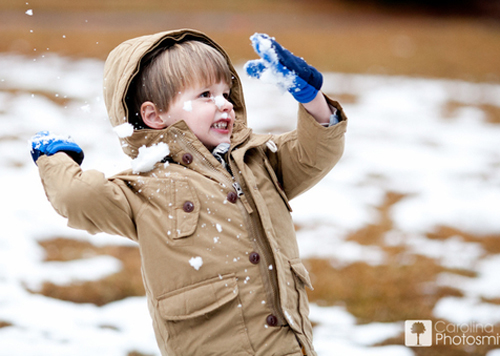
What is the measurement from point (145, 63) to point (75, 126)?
4156mm

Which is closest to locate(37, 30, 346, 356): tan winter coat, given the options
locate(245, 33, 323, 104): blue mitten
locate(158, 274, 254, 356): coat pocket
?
locate(158, 274, 254, 356): coat pocket

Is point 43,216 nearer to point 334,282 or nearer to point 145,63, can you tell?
point 334,282

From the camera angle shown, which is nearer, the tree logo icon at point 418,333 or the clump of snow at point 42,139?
the clump of snow at point 42,139

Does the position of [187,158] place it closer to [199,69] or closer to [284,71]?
[199,69]

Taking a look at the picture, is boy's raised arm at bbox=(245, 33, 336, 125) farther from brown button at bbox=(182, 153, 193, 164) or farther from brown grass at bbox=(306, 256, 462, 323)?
brown grass at bbox=(306, 256, 462, 323)

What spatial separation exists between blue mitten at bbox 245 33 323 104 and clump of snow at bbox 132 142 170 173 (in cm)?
36

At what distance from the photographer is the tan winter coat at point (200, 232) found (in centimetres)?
164

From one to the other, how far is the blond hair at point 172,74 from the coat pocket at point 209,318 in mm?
579

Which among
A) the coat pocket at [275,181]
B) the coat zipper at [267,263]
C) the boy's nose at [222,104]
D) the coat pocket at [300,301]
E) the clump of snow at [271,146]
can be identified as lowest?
the coat pocket at [300,301]

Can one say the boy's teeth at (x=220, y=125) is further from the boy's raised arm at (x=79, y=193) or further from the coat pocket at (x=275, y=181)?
the boy's raised arm at (x=79, y=193)

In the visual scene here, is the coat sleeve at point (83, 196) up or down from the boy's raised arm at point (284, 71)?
down

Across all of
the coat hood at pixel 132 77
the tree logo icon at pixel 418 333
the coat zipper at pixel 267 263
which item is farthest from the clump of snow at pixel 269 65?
the tree logo icon at pixel 418 333

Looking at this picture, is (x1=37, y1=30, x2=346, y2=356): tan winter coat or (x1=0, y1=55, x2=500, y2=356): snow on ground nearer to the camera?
(x1=37, y1=30, x2=346, y2=356): tan winter coat

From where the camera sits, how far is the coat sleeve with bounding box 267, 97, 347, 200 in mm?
1835
